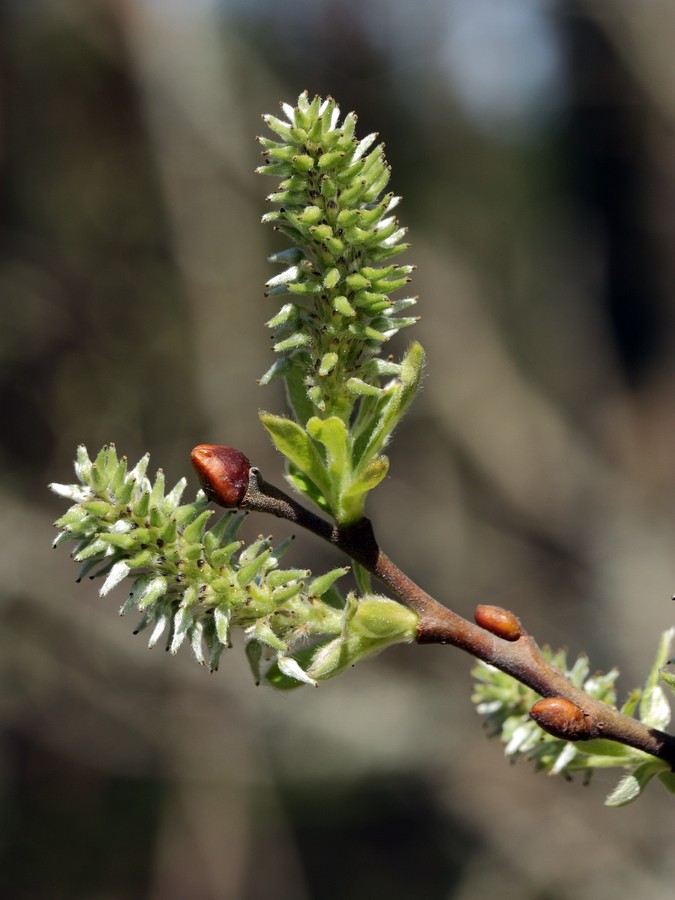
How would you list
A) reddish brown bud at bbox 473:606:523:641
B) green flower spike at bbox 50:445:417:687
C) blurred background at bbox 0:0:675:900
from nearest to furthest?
green flower spike at bbox 50:445:417:687 → reddish brown bud at bbox 473:606:523:641 → blurred background at bbox 0:0:675:900

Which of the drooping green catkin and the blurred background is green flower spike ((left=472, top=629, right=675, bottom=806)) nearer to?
the drooping green catkin

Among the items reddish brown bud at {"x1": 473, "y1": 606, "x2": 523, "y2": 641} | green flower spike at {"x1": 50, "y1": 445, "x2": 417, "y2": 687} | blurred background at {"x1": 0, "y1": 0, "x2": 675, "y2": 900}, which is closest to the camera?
green flower spike at {"x1": 50, "y1": 445, "x2": 417, "y2": 687}

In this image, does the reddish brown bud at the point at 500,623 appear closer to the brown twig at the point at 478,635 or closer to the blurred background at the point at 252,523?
the brown twig at the point at 478,635

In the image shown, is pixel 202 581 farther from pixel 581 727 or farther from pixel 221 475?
pixel 581 727

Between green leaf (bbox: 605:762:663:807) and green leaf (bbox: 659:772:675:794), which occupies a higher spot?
green leaf (bbox: 605:762:663:807)

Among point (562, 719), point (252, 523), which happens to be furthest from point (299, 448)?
point (252, 523)

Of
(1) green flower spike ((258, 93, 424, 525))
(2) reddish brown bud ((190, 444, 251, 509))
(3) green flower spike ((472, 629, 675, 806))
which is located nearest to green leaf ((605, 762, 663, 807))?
(3) green flower spike ((472, 629, 675, 806))

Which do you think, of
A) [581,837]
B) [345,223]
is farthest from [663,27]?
[345,223]
